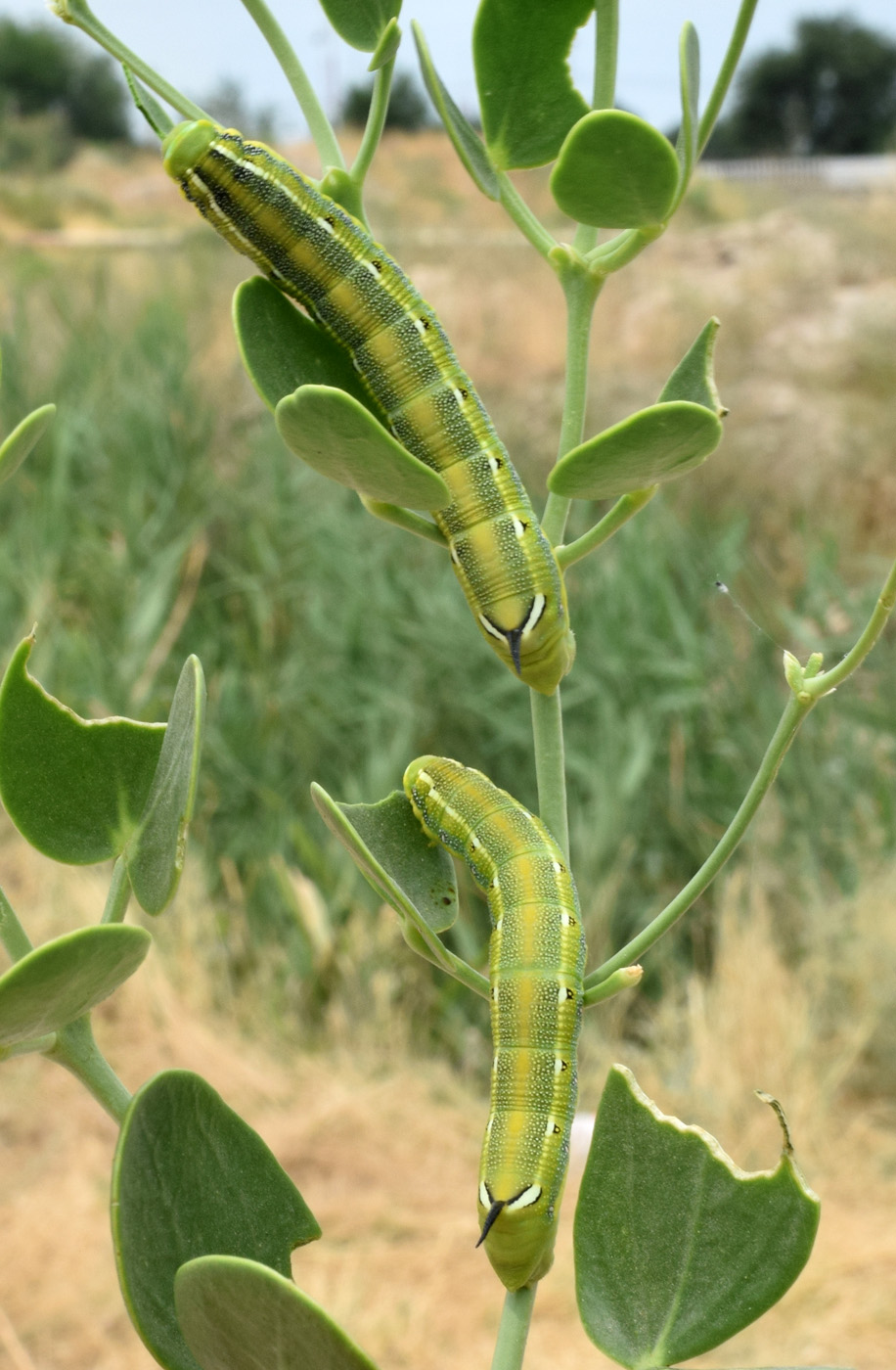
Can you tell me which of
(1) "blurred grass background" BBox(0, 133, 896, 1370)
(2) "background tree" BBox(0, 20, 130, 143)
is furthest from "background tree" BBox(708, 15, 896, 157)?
(1) "blurred grass background" BBox(0, 133, 896, 1370)

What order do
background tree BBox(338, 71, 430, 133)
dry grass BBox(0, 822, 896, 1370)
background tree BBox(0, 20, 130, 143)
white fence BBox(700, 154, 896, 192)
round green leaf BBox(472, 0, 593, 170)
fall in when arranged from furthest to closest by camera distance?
background tree BBox(0, 20, 130, 143), background tree BBox(338, 71, 430, 133), white fence BBox(700, 154, 896, 192), dry grass BBox(0, 822, 896, 1370), round green leaf BBox(472, 0, 593, 170)

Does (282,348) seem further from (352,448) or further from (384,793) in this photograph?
(384,793)

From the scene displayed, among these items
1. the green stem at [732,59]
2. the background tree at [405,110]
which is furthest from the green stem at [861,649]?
the background tree at [405,110]

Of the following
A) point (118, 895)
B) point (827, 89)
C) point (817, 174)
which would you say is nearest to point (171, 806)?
point (118, 895)

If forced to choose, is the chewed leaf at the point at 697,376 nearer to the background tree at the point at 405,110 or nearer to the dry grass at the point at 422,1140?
the dry grass at the point at 422,1140

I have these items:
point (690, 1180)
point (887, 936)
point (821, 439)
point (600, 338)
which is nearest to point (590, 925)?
point (887, 936)

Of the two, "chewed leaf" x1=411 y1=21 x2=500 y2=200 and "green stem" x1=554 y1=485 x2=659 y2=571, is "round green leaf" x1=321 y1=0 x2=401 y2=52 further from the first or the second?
"green stem" x1=554 y1=485 x2=659 y2=571

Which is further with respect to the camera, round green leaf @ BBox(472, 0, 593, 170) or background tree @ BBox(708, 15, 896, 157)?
background tree @ BBox(708, 15, 896, 157)
